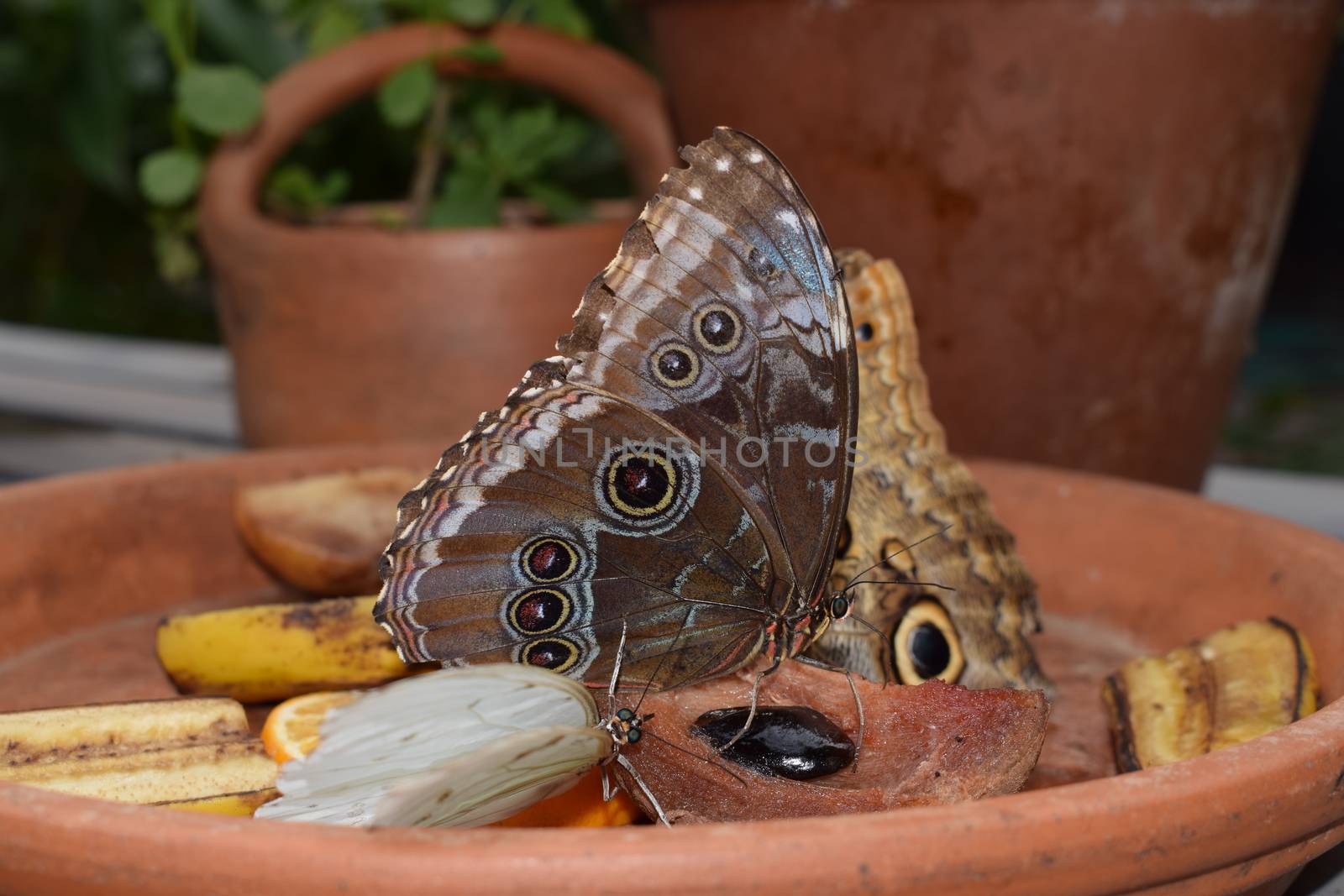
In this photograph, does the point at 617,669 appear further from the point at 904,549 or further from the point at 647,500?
the point at 904,549

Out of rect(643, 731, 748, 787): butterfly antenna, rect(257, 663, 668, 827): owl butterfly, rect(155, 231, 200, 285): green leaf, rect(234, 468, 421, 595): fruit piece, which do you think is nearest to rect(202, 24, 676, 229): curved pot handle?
rect(155, 231, 200, 285): green leaf

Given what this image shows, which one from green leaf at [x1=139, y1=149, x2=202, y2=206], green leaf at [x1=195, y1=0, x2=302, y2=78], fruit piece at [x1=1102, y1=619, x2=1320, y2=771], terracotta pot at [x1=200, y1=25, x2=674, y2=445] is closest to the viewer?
fruit piece at [x1=1102, y1=619, x2=1320, y2=771]

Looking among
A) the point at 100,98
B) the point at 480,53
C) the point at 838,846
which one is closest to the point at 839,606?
the point at 838,846

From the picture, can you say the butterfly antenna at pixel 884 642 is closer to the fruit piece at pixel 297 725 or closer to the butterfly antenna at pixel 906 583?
the butterfly antenna at pixel 906 583

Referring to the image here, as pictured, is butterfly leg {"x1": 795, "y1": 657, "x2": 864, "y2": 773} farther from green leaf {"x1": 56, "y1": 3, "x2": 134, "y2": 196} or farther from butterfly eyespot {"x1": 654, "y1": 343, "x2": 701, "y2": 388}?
green leaf {"x1": 56, "y1": 3, "x2": 134, "y2": 196}

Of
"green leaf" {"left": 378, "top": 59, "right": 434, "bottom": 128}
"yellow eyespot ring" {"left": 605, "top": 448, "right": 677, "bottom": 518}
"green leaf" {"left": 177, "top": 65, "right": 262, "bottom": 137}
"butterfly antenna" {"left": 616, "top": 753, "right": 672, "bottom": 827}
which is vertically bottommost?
"butterfly antenna" {"left": 616, "top": 753, "right": 672, "bottom": 827}

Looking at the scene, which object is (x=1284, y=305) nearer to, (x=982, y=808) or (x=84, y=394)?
(x=84, y=394)

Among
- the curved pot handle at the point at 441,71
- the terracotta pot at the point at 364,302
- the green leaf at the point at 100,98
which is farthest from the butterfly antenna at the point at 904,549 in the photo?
the green leaf at the point at 100,98
